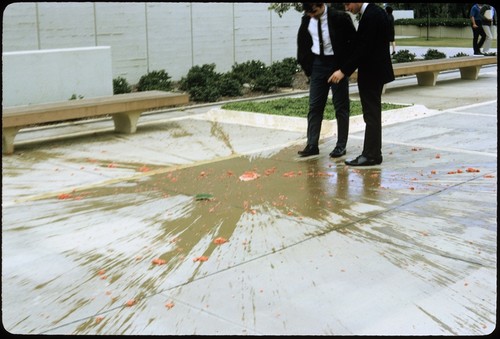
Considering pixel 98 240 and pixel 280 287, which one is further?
pixel 98 240

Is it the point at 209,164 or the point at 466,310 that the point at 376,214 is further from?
the point at 209,164

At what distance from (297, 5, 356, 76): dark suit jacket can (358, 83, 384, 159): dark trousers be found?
596 mm

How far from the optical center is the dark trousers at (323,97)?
26.7 feet

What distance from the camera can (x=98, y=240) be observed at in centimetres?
532

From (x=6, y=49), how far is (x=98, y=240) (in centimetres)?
847

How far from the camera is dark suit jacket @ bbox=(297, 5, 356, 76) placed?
7.89 meters

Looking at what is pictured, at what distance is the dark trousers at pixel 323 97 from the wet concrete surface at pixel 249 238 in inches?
12.7

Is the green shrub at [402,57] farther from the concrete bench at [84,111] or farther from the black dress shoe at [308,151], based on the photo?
the black dress shoe at [308,151]

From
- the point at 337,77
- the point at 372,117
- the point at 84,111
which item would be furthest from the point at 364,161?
the point at 84,111

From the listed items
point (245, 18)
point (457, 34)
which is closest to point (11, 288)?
point (245, 18)

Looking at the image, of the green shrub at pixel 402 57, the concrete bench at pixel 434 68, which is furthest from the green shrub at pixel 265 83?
the green shrub at pixel 402 57

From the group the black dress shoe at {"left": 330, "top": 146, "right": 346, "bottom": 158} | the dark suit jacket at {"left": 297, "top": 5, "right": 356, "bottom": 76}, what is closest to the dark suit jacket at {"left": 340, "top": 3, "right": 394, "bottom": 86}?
the dark suit jacket at {"left": 297, "top": 5, "right": 356, "bottom": 76}

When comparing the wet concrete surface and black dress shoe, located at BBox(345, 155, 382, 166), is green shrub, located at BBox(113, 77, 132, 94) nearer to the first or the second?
the wet concrete surface

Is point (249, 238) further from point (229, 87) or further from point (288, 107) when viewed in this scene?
point (229, 87)
